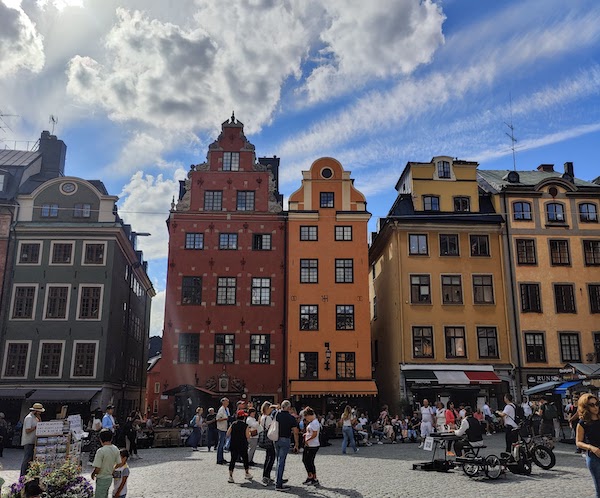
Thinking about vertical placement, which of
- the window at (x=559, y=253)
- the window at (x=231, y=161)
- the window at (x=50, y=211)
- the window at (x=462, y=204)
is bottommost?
the window at (x=559, y=253)

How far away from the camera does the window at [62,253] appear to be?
1448 inches

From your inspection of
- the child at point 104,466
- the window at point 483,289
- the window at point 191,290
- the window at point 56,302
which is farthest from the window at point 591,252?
the child at point 104,466

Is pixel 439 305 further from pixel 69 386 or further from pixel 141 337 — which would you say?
pixel 141 337

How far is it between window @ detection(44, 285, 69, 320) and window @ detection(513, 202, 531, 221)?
29.1 m

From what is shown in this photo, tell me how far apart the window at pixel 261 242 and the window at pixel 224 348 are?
19.1ft

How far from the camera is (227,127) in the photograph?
40.1 metres

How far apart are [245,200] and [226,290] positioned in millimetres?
6040

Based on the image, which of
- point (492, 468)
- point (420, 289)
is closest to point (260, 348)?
point (420, 289)

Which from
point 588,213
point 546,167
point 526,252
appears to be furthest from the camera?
point 546,167

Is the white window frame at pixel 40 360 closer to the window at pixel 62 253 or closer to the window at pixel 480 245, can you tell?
the window at pixel 62 253

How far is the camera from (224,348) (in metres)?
36.8

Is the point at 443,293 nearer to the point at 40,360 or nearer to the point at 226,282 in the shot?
the point at 226,282

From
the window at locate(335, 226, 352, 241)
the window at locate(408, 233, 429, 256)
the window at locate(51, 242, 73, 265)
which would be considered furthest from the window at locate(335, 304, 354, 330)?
the window at locate(51, 242, 73, 265)

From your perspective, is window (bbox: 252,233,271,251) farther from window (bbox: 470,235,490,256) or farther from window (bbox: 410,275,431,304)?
window (bbox: 470,235,490,256)
